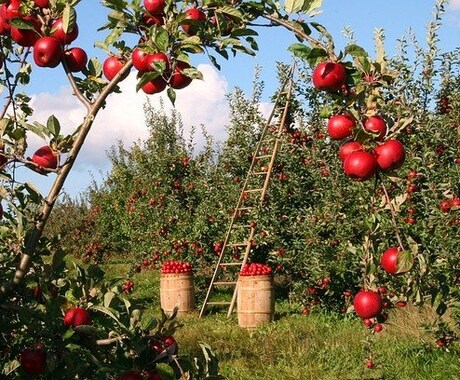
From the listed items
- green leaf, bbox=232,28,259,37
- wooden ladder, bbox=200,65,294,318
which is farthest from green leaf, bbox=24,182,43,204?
wooden ladder, bbox=200,65,294,318

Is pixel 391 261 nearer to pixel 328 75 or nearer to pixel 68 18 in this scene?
pixel 328 75

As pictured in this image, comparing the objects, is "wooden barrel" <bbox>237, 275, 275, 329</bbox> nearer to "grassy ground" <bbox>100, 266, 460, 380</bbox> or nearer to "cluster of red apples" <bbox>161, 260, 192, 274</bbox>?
"grassy ground" <bbox>100, 266, 460, 380</bbox>

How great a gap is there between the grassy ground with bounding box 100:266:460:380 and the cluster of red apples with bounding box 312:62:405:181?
277cm

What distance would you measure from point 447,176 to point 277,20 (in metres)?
5.18

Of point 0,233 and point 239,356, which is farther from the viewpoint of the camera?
point 239,356

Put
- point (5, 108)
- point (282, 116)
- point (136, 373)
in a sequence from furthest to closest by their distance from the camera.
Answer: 1. point (282, 116)
2. point (5, 108)
3. point (136, 373)

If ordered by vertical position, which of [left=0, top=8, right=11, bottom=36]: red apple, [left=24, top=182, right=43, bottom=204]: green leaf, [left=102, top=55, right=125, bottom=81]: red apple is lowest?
[left=24, top=182, right=43, bottom=204]: green leaf

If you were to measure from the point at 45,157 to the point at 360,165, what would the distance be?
2.55 ft

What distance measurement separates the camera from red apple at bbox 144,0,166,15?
1.60 metres

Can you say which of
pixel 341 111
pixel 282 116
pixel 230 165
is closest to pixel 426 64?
pixel 282 116

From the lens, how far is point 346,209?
766 cm

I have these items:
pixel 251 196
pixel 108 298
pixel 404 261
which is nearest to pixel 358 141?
pixel 404 261

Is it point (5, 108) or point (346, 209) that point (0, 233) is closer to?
point (5, 108)

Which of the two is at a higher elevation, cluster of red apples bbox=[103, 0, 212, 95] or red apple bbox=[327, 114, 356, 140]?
cluster of red apples bbox=[103, 0, 212, 95]
